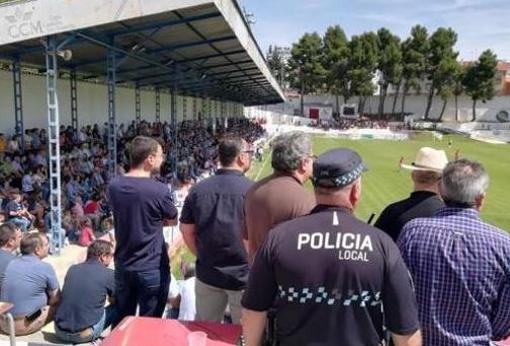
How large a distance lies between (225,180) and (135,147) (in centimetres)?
73

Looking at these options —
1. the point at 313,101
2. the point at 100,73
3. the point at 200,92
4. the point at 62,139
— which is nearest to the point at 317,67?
the point at 313,101

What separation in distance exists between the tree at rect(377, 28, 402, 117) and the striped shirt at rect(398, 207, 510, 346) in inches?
2673

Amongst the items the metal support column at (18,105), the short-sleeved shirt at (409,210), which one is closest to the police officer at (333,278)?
the short-sleeved shirt at (409,210)

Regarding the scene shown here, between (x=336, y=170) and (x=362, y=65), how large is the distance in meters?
67.8

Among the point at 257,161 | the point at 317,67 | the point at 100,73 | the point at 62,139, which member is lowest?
the point at 257,161

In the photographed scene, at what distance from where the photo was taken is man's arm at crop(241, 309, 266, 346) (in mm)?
2160

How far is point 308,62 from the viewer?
234 feet

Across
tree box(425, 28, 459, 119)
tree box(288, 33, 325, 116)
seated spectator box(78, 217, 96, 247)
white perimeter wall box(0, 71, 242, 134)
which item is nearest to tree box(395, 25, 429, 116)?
tree box(425, 28, 459, 119)

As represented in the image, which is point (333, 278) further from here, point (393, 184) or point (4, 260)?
point (393, 184)

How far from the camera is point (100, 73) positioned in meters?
18.5

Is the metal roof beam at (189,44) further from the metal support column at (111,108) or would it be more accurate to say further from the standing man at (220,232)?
the standing man at (220,232)

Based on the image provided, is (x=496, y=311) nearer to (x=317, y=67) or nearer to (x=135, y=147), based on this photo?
(x=135, y=147)

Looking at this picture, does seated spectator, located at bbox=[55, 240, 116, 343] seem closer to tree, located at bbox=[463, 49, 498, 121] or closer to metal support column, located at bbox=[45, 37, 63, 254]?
metal support column, located at bbox=[45, 37, 63, 254]

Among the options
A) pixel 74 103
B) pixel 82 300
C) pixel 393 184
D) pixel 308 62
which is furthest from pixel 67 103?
pixel 308 62
